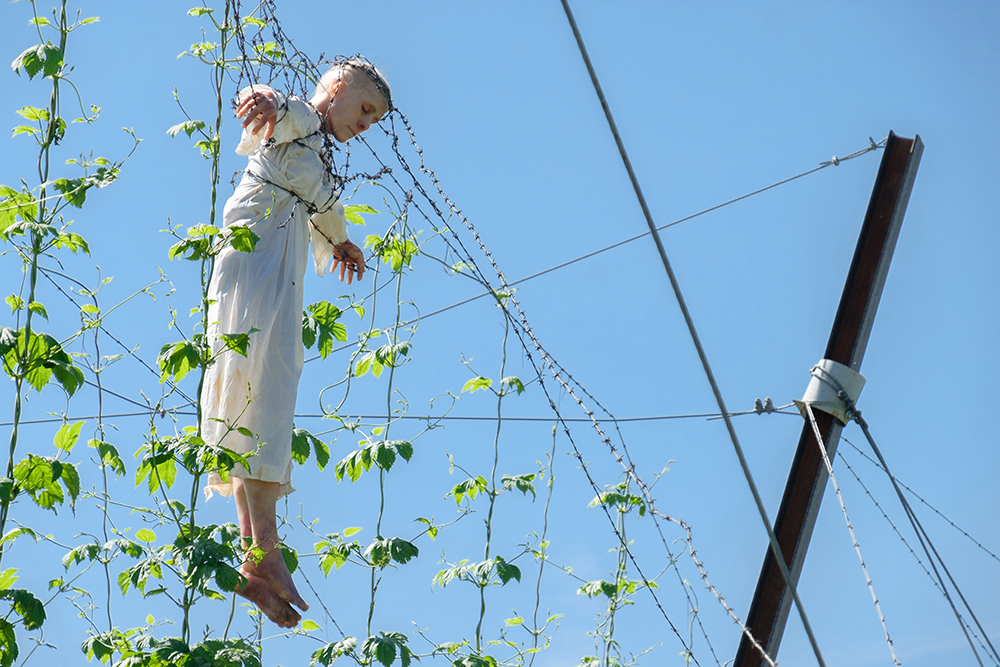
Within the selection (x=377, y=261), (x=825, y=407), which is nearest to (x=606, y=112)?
(x=377, y=261)

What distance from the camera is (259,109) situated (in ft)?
8.33

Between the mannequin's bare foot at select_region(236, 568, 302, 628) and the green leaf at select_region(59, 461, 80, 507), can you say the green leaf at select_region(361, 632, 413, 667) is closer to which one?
the mannequin's bare foot at select_region(236, 568, 302, 628)

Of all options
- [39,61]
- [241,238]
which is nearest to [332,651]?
[241,238]

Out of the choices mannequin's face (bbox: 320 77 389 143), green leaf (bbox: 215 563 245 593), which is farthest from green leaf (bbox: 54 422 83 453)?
mannequin's face (bbox: 320 77 389 143)

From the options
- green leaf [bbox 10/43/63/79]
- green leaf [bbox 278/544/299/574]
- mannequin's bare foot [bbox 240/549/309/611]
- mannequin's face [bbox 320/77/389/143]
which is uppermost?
mannequin's face [bbox 320/77/389/143]

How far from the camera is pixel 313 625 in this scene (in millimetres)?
2754

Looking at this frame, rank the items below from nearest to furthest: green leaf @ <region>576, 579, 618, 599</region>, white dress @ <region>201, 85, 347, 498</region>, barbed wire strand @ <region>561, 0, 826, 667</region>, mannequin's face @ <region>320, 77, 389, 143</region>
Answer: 1. barbed wire strand @ <region>561, 0, 826, 667</region>
2. white dress @ <region>201, 85, 347, 498</region>
3. mannequin's face @ <region>320, 77, 389, 143</region>
4. green leaf @ <region>576, 579, 618, 599</region>

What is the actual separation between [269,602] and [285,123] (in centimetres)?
112

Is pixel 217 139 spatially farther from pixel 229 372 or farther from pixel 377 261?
pixel 377 261

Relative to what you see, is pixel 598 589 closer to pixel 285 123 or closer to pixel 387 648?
pixel 387 648

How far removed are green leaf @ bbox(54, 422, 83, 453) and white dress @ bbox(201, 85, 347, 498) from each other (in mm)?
269

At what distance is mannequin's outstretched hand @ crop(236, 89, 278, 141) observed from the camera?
2.53 m

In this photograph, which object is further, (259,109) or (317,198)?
(317,198)

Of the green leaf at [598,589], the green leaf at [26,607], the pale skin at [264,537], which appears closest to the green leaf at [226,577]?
the pale skin at [264,537]
